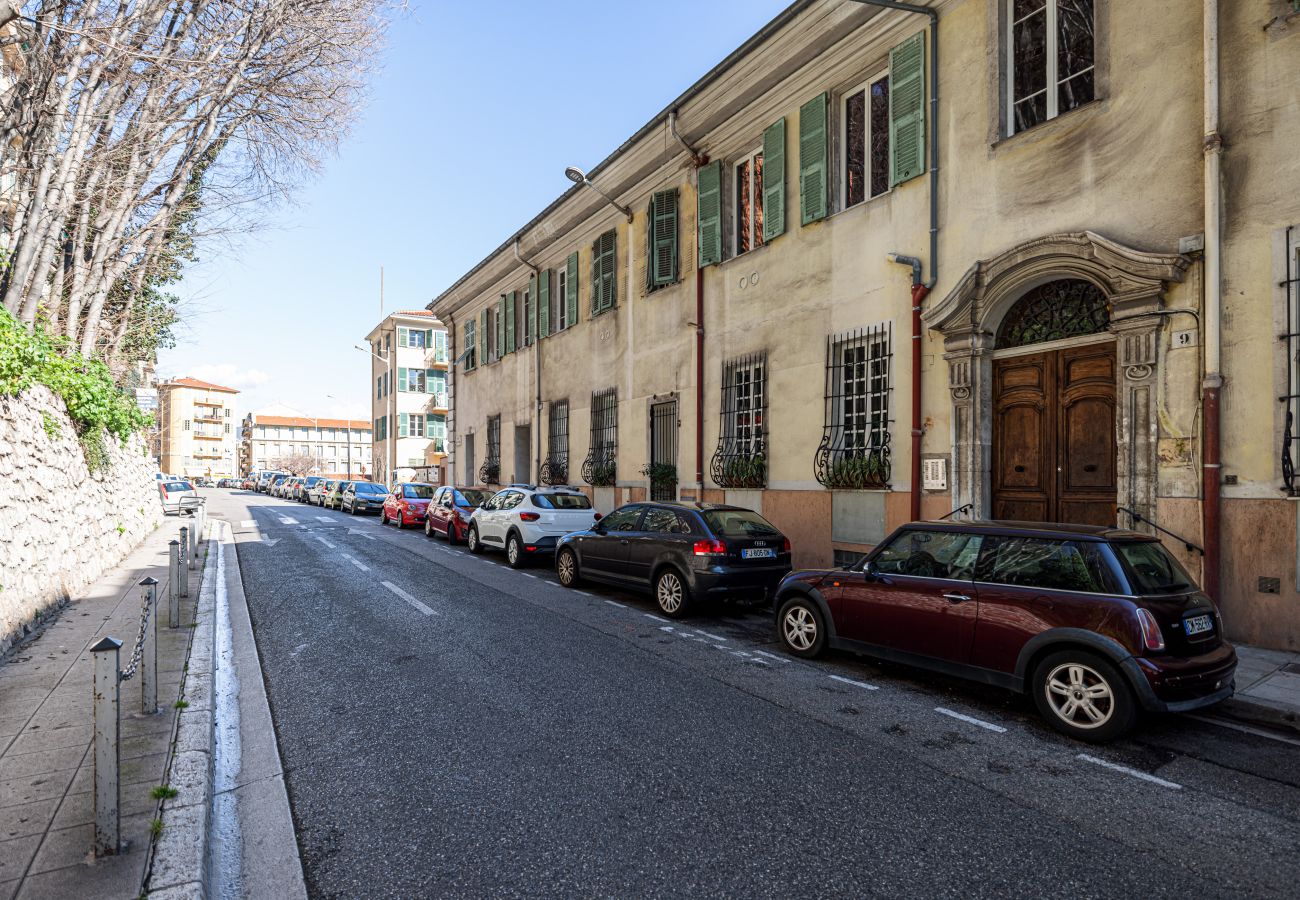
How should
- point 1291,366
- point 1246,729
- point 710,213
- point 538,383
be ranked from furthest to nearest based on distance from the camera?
point 538,383 → point 710,213 → point 1291,366 → point 1246,729

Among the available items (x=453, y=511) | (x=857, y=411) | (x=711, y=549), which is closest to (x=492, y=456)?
(x=453, y=511)

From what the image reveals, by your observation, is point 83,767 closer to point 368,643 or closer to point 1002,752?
point 368,643

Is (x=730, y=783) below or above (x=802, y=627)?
below

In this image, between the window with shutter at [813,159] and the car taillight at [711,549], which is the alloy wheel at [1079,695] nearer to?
the car taillight at [711,549]

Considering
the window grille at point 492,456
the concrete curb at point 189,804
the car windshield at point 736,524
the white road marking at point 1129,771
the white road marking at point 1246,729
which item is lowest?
the white road marking at point 1246,729

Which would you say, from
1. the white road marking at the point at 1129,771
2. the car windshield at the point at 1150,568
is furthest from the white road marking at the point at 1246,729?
the white road marking at the point at 1129,771

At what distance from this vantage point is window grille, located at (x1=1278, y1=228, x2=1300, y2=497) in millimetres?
6621

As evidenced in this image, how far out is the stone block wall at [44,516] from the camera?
21.2ft

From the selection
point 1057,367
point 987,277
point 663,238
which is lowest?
point 1057,367

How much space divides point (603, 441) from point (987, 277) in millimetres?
10942

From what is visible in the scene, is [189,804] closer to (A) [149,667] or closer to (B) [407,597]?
(A) [149,667]

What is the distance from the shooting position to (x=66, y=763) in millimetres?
3955

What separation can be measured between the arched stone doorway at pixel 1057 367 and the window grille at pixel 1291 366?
0.84 metres

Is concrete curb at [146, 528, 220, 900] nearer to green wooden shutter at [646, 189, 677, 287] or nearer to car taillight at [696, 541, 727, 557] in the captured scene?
car taillight at [696, 541, 727, 557]
